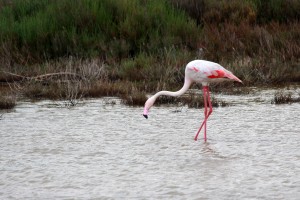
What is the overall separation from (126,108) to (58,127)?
1.60 meters

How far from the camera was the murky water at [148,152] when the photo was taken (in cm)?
689

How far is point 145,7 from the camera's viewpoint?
16.3 m

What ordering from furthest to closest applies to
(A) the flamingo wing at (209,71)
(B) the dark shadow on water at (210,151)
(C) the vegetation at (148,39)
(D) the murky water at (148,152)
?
(C) the vegetation at (148,39) → (A) the flamingo wing at (209,71) → (B) the dark shadow on water at (210,151) → (D) the murky water at (148,152)

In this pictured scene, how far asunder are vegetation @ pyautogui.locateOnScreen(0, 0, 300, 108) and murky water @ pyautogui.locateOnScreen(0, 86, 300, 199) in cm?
177

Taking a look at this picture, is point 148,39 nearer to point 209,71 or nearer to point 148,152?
point 209,71

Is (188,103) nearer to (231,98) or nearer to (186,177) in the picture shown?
(231,98)

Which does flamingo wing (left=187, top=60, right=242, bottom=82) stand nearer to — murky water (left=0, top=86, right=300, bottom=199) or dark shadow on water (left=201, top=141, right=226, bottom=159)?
murky water (left=0, top=86, right=300, bottom=199)

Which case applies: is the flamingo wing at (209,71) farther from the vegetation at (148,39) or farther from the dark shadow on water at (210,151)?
the vegetation at (148,39)

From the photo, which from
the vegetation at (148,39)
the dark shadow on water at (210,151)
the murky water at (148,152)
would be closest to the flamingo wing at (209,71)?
the murky water at (148,152)

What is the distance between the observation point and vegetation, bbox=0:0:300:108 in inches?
540

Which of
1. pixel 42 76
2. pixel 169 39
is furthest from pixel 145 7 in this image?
pixel 42 76

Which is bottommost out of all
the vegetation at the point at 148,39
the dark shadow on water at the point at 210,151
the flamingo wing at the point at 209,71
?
the dark shadow on water at the point at 210,151

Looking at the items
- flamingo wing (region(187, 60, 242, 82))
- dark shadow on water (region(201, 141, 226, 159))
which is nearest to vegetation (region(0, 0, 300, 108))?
flamingo wing (region(187, 60, 242, 82))

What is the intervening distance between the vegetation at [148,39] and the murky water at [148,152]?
1.77 meters
